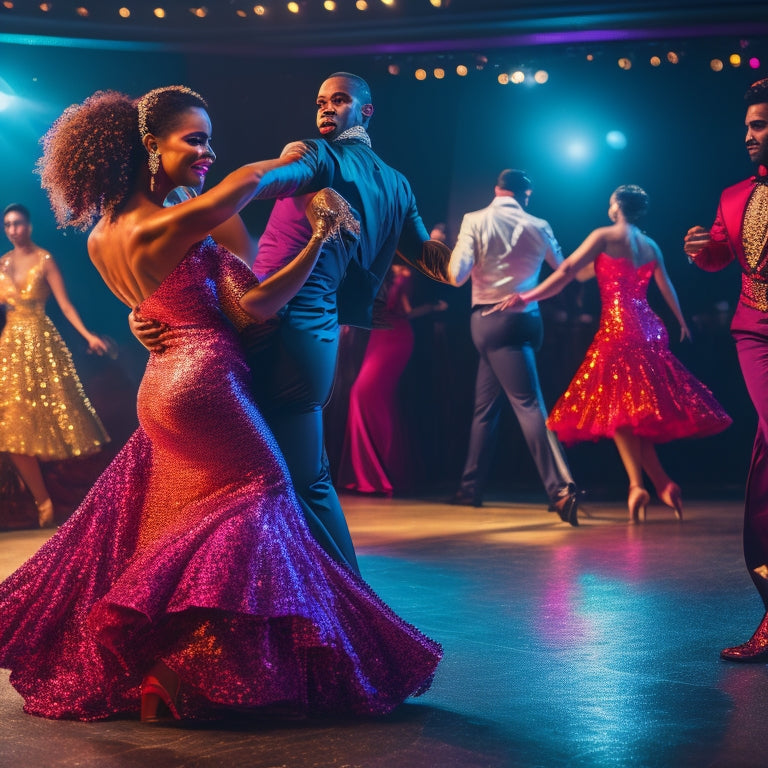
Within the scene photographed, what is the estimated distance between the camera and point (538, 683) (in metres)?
3.05

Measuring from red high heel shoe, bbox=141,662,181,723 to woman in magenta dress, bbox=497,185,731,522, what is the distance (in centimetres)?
400

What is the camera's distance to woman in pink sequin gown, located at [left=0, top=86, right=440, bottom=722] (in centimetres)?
258

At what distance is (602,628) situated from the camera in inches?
147

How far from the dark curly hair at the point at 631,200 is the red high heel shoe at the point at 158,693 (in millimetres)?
4775

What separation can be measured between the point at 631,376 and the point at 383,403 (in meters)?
2.30

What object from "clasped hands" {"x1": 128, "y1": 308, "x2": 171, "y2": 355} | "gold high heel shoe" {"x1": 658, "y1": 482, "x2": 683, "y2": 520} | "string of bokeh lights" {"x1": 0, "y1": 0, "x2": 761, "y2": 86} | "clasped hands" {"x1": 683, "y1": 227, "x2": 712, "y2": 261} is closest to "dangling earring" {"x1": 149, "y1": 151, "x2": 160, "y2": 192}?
"clasped hands" {"x1": 128, "y1": 308, "x2": 171, "y2": 355}

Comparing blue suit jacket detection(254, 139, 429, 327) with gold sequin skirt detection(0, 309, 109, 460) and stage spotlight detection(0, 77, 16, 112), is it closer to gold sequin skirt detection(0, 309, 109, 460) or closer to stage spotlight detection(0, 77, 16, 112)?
gold sequin skirt detection(0, 309, 109, 460)

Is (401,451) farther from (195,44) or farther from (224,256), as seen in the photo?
(224,256)

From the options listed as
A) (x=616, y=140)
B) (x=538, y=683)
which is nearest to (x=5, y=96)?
(x=616, y=140)

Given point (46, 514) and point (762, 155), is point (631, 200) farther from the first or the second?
point (46, 514)

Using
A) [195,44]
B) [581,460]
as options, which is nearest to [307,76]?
[195,44]

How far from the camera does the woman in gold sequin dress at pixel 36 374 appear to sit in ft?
21.8

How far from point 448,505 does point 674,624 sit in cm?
384

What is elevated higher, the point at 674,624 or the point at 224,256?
the point at 224,256
